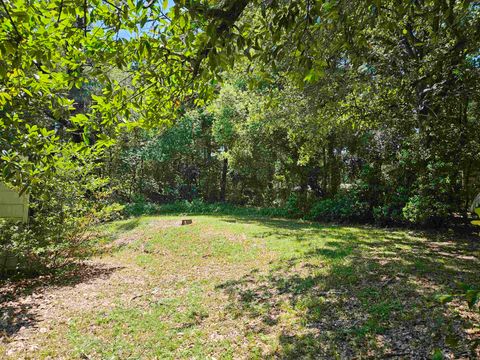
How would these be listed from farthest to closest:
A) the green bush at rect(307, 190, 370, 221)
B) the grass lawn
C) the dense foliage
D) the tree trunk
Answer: the tree trunk < the green bush at rect(307, 190, 370, 221) < the grass lawn < the dense foliage

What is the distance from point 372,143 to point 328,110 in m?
5.95

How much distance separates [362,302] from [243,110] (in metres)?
14.4

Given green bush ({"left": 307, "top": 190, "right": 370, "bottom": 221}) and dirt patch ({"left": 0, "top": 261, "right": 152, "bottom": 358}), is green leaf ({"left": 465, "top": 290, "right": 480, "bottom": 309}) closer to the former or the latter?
dirt patch ({"left": 0, "top": 261, "right": 152, "bottom": 358})

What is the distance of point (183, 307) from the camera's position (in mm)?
5820

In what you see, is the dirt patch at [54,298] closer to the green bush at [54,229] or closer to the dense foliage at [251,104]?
the green bush at [54,229]

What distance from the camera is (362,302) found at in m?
5.04

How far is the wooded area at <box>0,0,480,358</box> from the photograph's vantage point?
268 cm

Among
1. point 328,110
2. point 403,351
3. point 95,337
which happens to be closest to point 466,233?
point 328,110

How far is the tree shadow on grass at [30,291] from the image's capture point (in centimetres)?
543

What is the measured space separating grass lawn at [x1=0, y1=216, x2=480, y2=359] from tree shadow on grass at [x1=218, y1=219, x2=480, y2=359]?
0.07ft

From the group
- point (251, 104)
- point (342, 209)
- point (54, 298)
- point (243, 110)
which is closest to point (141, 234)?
point (54, 298)

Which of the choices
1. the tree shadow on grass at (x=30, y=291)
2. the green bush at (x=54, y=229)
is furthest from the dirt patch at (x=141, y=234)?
the green bush at (x=54, y=229)

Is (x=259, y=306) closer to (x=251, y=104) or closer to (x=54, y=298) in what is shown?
(x=54, y=298)

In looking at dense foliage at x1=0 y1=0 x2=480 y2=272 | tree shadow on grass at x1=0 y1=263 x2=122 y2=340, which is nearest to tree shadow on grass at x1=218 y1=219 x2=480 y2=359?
dense foliage at x1=0 y1=0 x2=480 y2=272
